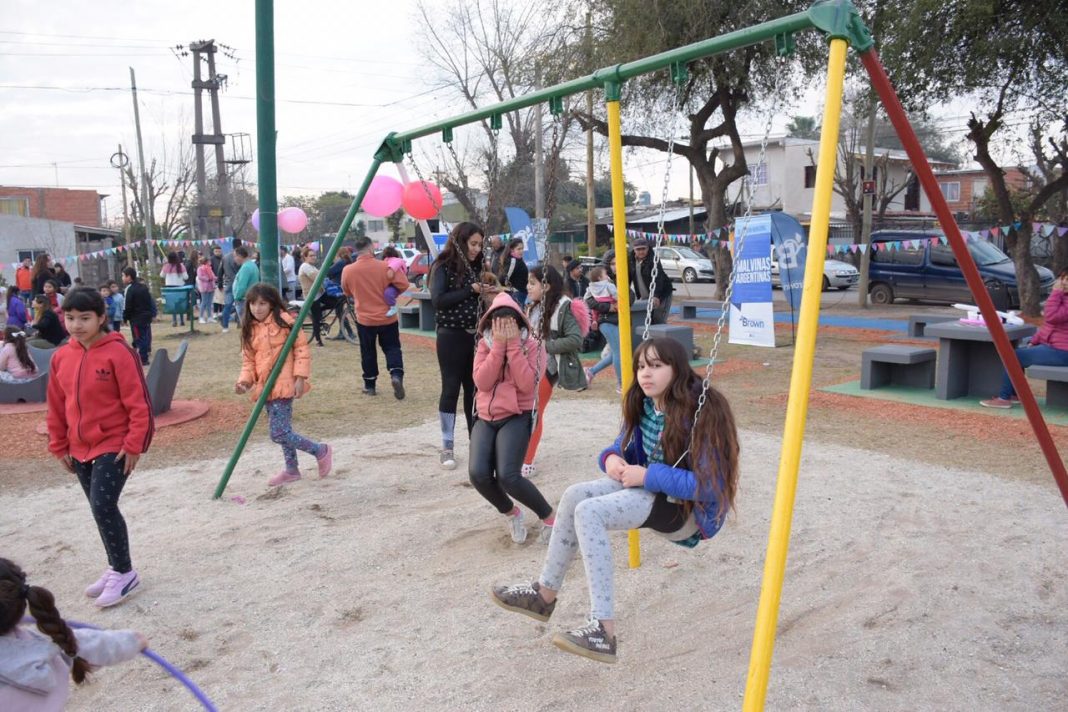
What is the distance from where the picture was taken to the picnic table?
29.0ft

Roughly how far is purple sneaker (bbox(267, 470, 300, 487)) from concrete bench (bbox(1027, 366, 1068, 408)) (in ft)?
→ 21.7

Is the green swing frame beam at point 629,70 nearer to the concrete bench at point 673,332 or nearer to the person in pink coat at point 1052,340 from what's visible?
the person in pink coat at point 1052,340

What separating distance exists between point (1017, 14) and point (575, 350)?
11132 millimetres

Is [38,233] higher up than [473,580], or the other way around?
[38,233]

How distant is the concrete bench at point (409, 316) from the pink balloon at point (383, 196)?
5.74 metres

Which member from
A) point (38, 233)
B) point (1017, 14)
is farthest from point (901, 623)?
point (38, 233)

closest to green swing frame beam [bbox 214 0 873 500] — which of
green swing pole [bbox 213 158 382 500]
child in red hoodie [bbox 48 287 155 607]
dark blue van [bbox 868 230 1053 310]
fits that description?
green swing pole [bbox 213 158 382 500]

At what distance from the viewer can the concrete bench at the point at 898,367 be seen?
9.35 m

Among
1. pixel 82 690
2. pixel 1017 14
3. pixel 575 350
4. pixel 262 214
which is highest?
pixel 1017 14

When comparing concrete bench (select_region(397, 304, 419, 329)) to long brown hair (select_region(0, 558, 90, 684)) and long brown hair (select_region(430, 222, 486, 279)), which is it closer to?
long brown hair (select_region(430, 222, 486, 279))

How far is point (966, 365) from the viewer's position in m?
9.08

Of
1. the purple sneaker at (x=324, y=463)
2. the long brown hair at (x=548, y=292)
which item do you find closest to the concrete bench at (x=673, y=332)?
the long brown hair at (x=548, y=292)

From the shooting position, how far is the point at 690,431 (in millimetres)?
3172

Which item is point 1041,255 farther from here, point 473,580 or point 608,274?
point 473,580
